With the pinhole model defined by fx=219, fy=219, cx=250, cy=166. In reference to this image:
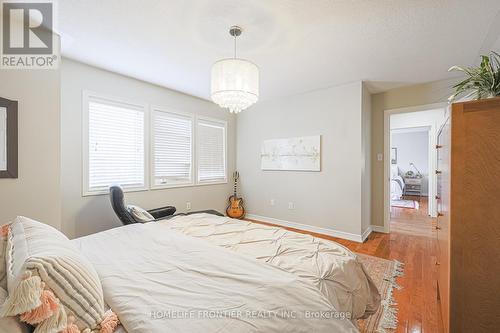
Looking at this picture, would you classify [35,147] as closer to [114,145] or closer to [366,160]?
[114,145]

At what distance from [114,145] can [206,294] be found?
2.95m

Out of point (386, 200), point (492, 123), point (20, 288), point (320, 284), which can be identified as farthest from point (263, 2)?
point (386, 200)

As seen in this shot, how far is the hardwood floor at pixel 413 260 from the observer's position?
174 cm

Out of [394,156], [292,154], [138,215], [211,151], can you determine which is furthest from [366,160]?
[394,156]

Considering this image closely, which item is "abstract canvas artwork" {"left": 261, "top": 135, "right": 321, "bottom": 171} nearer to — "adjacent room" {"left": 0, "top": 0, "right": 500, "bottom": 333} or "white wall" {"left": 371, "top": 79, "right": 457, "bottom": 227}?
"adjacent room" {"left": 0, "top": 0, "right": 500, "bottom": 333}

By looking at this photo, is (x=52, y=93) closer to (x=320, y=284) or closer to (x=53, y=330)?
(x=53, y=330)

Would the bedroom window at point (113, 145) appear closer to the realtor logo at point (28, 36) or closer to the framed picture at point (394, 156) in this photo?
the realtor logo at point (28, 36)

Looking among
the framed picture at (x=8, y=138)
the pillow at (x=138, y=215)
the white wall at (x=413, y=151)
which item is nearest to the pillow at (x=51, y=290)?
the framed picture at (x=8, y=138)

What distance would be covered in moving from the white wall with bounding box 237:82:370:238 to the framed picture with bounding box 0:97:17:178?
355 centimetres

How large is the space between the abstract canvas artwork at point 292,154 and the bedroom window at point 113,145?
229 cm

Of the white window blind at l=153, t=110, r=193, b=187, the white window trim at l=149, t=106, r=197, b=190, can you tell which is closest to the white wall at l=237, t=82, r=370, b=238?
the white window trim at l=149, t=106, r=197, b=190

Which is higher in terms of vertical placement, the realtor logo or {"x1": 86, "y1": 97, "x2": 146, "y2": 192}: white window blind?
the realtor logo

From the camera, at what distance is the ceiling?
1817 millimetres

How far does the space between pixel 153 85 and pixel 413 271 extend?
4.41 m
